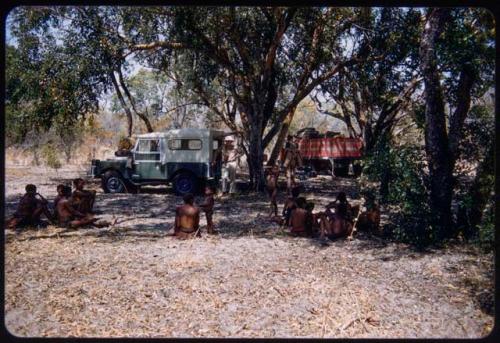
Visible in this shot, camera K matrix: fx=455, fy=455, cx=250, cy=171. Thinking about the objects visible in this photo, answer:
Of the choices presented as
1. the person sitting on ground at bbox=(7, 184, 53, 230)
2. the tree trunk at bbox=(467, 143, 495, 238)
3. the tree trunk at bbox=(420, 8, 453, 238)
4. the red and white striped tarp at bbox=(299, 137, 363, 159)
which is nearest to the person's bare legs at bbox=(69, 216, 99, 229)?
the person sitting on ground at bbox=(7, 184, 53, 230)

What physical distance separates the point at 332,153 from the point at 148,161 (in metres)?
10.3

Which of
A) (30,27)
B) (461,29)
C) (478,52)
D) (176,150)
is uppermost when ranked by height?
(30,27)

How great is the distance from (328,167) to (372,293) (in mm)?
16083

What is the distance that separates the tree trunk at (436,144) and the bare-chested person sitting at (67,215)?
226 inches

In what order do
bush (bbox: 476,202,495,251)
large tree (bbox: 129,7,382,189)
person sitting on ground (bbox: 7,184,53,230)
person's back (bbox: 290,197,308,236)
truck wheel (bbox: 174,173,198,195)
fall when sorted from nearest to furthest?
bush (bbox: 476,202,495,251)
person's back (bbox: 290,197,308,236)
person sitting on ground (bbox: 7,184,53,230)
large tree (bbox: 129,7,382,189)
truck wheel (bbox: 174,173,198,195)

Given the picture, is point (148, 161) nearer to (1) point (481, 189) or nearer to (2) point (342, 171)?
(1) point (481, 189)

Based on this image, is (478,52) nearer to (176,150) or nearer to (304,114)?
(176,150)

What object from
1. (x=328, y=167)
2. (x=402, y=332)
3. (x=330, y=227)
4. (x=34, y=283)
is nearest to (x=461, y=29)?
(x=330, y=227)

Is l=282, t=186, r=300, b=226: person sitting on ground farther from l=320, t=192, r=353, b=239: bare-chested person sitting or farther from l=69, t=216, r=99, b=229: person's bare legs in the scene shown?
l=69, t=216, r=99, b=229: person's bare legs

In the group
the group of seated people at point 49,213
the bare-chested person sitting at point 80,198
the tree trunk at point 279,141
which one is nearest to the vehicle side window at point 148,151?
the tree trunk at point 279,141

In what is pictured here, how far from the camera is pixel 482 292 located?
4996 mm

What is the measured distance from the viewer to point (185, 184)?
41.3 feet

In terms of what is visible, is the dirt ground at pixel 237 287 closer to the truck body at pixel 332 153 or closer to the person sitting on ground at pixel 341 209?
the person sitting on ground at pixel 341 209

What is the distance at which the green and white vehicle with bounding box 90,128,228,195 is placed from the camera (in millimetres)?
12461
